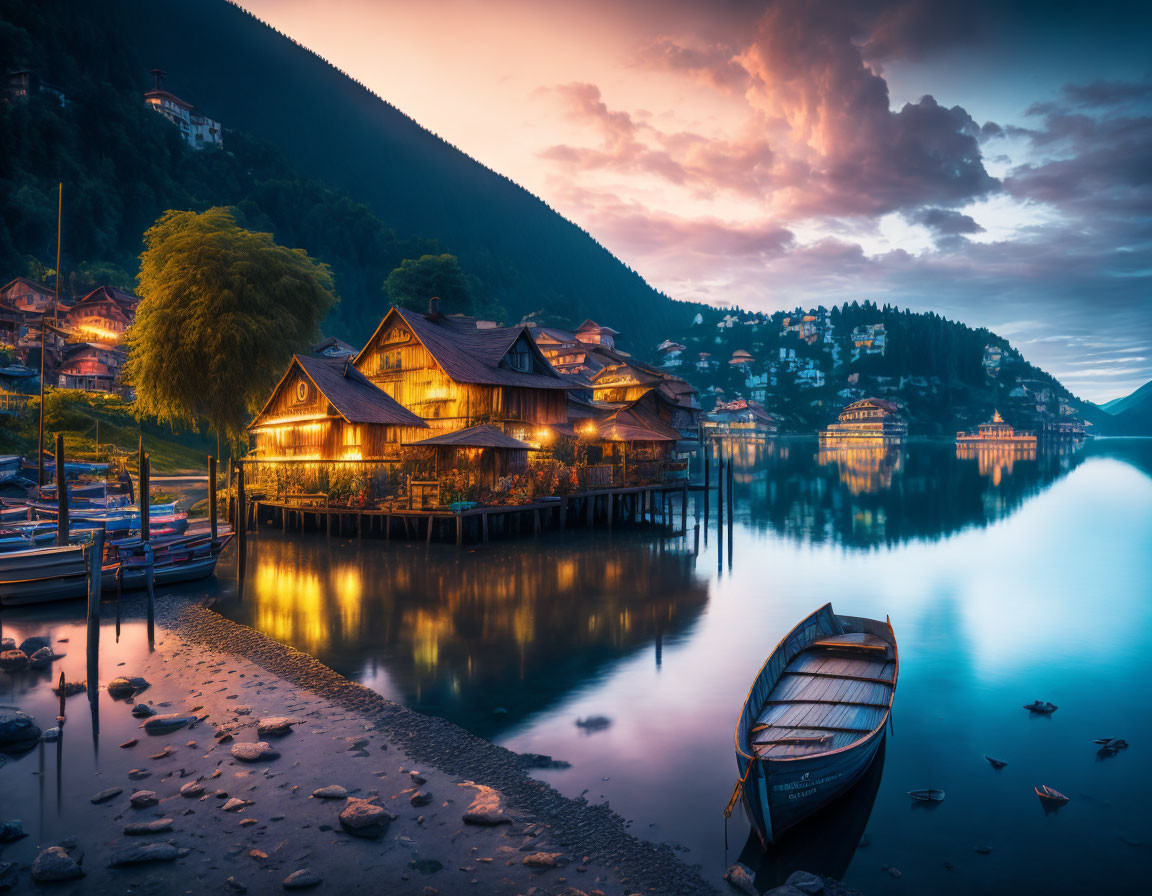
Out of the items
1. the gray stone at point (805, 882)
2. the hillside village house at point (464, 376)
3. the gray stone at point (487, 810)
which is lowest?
the gray stone at point (805, 882)

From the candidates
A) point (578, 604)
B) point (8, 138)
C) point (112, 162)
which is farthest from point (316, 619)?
point (112, 162)

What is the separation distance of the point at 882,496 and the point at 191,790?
207 feet

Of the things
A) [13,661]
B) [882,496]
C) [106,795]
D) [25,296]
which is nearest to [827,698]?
[106,795]

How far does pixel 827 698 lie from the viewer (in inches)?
458

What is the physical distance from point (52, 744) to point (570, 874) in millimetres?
9500

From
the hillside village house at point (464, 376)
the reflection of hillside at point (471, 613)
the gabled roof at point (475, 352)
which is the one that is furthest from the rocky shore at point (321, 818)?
the gabled roof at point (475, 352)

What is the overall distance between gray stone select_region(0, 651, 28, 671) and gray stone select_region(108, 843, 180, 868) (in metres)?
9.53

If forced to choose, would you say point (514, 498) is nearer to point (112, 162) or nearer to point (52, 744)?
point (52, 744)

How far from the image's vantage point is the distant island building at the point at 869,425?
16950 cm

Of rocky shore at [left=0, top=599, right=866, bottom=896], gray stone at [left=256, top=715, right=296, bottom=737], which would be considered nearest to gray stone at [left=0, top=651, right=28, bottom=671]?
rocky shore at [left=0, top=599, right=866, bottom=896]

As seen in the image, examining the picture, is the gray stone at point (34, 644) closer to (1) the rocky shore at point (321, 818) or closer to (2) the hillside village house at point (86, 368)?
(1) the rocky shore at point (321, 818)

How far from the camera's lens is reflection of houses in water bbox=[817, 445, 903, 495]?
2788 inches

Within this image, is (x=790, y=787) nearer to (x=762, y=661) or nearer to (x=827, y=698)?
(x=827, y=698)

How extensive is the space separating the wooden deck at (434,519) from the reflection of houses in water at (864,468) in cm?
3670
